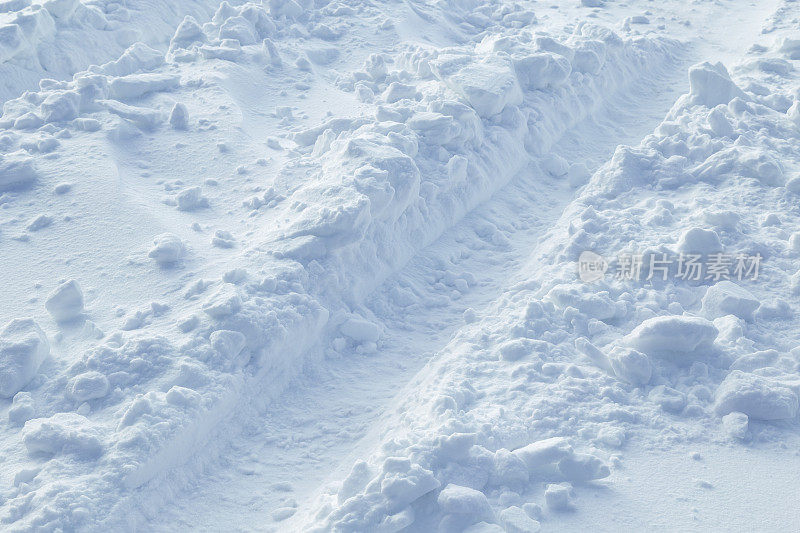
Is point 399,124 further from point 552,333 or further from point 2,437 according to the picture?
point 2,437

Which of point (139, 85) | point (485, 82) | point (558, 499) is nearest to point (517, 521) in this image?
point (558, 499)

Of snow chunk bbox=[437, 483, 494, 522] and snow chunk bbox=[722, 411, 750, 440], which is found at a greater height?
snow chunk bbox=[437, 483, 494, 522]

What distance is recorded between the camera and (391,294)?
14.4 ft

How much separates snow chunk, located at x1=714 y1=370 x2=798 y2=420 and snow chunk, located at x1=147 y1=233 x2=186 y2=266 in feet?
8.23

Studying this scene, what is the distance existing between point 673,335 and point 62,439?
2.34 meters

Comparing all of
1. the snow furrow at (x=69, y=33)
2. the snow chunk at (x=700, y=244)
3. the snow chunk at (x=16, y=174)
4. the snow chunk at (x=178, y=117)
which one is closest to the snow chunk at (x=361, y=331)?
the snow chunk at (x=700, y=244)

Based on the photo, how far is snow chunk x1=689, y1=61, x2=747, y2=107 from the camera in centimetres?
589

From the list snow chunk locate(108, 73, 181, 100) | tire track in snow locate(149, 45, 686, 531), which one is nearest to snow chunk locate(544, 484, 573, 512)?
tire track in snow locate(149, 45, 686, 531)

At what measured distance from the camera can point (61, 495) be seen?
9.48ft

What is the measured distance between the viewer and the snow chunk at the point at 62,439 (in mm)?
3080

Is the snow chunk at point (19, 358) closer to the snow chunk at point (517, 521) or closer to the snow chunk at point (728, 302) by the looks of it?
the snow chunk at point (517, 521)

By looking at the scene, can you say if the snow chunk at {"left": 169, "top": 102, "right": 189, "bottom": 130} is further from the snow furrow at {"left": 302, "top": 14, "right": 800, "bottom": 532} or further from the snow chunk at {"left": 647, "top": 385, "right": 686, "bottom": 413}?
the snow chunk at {"left": 647, "top": 385, "right": 686, "bottom": 413}

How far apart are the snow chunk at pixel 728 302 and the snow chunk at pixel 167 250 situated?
2457mm

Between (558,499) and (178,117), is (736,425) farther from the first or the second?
(178,117)
